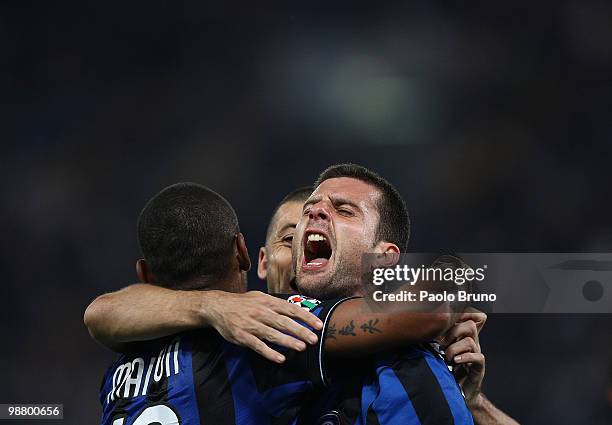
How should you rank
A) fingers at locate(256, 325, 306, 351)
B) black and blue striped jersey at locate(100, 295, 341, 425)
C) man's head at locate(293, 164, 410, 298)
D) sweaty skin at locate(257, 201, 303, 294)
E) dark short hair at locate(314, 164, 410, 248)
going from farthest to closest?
sweaty skin at locate(257, 201, 303, 294) → dark short hair at locate(314, 164, 410, 248) → man's head at locate(293, 164, 410, 298) → black and blue striped jersey at locate(100, 295, 341, 425) → fingers at locate(256, 325, 306, 351)

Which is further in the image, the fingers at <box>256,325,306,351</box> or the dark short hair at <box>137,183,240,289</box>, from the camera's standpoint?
the dark short hair at <box>137,183,240,289</box>

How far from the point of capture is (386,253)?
113 inches

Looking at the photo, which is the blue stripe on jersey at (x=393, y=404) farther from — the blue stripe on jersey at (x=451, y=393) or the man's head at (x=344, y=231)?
the man's head at (x=344, y=231)

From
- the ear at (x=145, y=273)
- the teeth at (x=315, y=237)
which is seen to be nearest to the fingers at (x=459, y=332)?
the teeth at (x=315, y=237)

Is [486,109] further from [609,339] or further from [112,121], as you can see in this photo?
[112,121]

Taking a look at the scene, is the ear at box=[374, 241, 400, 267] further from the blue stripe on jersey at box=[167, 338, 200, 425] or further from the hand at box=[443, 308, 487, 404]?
the blue stripe on jersey at box=[167, 338, 200, 425]

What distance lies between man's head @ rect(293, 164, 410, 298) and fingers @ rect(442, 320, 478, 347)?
1.54ft

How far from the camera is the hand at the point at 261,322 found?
2193 millimetres

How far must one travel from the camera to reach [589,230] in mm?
7492

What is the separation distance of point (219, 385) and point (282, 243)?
1.69 metres

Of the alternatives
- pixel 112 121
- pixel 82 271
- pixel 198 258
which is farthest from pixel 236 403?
pixel 112 121

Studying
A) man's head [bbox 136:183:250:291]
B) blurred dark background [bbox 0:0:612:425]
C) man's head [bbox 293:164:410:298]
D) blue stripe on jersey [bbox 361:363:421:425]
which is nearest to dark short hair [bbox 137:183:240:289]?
man's head [bbox 136:183:250:291]

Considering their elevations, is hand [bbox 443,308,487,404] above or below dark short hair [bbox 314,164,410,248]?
below

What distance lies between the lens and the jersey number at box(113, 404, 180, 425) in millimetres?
2336
